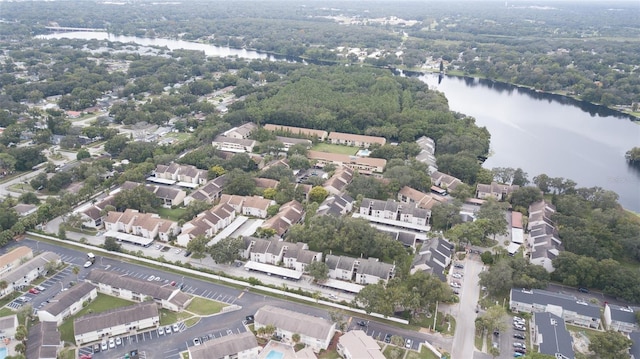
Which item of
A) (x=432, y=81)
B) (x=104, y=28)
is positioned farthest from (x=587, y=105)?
(x=104, y=28)

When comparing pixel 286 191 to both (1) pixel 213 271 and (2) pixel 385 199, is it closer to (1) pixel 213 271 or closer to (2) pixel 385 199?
(2) pixel 385 199

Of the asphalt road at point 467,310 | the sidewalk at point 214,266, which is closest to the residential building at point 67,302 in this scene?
the sidewalk at point 214,266

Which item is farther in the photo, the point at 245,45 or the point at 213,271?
the point at 245,45

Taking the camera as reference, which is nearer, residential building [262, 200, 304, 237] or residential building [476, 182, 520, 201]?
residential building [262, 200, 304, 237]

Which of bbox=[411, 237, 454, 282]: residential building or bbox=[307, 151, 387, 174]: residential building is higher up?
bbox=[307, 151, 387, 174]: residential building

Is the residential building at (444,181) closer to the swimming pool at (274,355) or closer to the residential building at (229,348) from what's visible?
the swimming pool at (274,355)

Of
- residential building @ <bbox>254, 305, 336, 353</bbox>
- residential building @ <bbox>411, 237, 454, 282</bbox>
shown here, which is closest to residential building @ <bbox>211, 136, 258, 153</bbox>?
residential building @ <bbox>411, 237, 454, 282</bbox>

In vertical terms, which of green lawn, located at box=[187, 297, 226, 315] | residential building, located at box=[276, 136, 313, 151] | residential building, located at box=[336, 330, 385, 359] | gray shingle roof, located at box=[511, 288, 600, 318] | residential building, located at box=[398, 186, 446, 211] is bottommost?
green lawn, located at box=[187, 297, 226, 315]

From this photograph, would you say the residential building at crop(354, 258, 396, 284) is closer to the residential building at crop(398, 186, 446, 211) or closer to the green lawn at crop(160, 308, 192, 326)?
the residential building at crop(398, 186, 446, 211)
